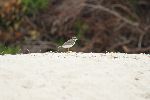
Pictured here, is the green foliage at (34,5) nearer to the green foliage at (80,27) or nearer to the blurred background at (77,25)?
the blurred background at (77,25)

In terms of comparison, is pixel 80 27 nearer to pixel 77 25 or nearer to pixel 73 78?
pixel 77 25

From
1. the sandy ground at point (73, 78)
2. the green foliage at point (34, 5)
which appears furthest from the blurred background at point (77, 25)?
the sandy ground at point (73, 78)

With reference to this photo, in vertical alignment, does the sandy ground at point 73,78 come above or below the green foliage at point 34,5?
below

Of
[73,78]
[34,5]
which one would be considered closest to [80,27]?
[34,5]

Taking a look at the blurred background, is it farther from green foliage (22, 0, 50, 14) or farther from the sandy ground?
the sandy ground

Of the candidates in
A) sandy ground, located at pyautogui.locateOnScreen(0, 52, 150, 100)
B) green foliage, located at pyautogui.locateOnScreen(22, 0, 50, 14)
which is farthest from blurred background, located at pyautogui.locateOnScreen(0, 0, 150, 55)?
sandy ground, located at pyautogui.locateOnScreen(0, 52, 150, 100)

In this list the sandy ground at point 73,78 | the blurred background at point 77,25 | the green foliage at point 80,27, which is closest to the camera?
the sandy ground at point 73,78

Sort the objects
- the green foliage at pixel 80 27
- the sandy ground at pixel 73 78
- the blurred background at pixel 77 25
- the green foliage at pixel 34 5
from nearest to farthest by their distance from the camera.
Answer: the sandy ground at pixel 73 78, the blurred background at pixel 77 25, the green foliage at pixel 80 27, the green foliage at pixel 34 5

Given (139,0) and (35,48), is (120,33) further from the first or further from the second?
(35,48)
